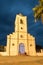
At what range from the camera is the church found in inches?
2046

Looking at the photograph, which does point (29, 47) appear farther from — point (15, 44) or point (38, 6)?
point (38, 6)

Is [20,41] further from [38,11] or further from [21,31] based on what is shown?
[38,11]

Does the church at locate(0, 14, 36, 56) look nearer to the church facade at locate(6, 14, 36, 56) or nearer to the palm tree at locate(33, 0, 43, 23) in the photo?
the church facade at locate(6, 14, 36, 56)

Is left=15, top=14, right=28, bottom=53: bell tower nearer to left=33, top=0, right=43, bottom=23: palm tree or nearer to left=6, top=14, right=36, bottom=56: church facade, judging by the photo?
left=6, top=14, right=36, bottom=56: church facade

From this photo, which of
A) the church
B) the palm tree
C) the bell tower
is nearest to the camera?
the palm tree

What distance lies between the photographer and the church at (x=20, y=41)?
2046 inches

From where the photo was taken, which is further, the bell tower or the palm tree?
the bell tower

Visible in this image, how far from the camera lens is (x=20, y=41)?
53.2 meters

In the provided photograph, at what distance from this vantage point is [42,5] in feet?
68.0

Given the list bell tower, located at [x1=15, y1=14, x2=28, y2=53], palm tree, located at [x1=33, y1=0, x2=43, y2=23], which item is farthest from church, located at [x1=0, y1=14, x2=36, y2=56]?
palm tree, located at [x1=33, y1=0, x2=43, y2=23]

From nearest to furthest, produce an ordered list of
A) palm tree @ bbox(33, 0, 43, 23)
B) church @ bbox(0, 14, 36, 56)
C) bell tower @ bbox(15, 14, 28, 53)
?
1. palm tree @ bbox(33, 0, 43, 23)
2. church @ bbox(0, 14, 36, 56)
3. bell tower @ bbox(15, 14, 28, 53)

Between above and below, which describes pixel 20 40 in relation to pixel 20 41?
above

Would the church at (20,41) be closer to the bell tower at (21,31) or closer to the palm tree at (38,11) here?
the bell tower at (21,31)

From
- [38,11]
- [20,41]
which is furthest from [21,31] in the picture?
[38,11]
